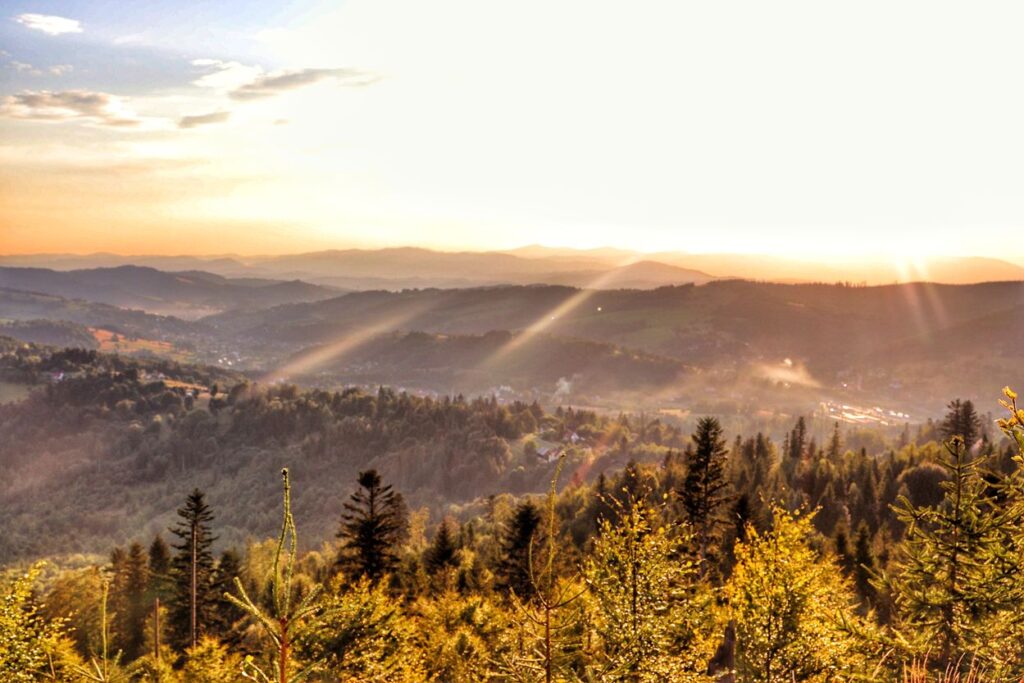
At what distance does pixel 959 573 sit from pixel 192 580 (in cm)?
6765

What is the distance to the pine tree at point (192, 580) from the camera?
235 feet

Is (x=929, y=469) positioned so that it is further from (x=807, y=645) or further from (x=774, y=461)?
(x=807, y=645)

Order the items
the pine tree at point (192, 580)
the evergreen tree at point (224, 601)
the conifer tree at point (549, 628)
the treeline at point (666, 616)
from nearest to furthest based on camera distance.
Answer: the conifer tree at point (549, 628) → the treeline at point (666, 616) → the pine tree at point (192, 580) → the evergreen tree at point (224, 601)

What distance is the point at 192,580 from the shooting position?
71.1 metres

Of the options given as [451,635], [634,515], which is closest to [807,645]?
[634,515]

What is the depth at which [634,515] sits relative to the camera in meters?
36.4

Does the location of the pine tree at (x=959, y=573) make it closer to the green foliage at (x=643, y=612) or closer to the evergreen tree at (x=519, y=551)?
the green foliage at (x=643, y=612)

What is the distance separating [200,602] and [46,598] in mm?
46163

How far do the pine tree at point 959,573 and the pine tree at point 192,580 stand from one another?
6384cm

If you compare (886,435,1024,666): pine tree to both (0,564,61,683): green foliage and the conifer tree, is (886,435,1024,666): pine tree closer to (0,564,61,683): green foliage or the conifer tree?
the conifer tree

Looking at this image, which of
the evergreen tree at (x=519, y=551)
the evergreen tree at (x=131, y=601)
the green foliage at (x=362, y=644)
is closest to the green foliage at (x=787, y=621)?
the green foliage at (x=362, y=644)

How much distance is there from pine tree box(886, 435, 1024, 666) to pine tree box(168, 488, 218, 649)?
63.8 meters

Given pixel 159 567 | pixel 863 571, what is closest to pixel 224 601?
pixel 159 567

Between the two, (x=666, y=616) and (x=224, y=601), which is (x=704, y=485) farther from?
(x=224, y=601)
